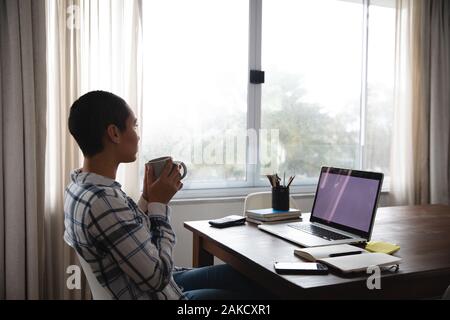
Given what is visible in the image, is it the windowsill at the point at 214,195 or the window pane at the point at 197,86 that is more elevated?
the window pane at the point at 197,86

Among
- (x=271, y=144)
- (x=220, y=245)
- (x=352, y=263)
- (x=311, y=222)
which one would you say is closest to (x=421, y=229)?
(x=311, y=222)

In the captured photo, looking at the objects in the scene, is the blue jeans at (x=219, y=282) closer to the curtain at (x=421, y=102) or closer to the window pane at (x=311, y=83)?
the window pane at (x=311, y=83)

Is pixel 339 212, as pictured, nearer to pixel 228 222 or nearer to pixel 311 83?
pixel 228 222

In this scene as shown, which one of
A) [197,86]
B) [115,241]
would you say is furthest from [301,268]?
[197,86]

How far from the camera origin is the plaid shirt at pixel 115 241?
1150 mm

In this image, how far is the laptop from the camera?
1.63 meters

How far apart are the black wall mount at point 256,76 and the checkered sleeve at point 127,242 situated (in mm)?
2253

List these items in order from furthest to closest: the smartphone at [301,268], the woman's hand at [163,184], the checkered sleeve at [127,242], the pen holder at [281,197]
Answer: the pen holder at [281,197]
the woman's hand at [163,184]
the smartphone at [301,268]
the checkered sleeve at [127,242]

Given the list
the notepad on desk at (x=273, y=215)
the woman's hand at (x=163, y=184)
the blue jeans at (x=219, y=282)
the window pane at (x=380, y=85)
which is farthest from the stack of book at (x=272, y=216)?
the window pane at (x=380, y=85)

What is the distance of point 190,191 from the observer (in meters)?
3.14

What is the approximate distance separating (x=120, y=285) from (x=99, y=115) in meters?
0.47

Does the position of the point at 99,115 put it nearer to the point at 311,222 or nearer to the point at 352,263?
the point at 352,263

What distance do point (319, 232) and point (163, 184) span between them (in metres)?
0.69

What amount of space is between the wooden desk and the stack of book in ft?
0.18
